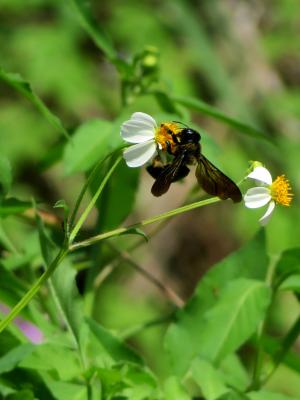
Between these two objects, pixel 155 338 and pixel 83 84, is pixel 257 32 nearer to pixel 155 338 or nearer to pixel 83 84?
pixel 83 84

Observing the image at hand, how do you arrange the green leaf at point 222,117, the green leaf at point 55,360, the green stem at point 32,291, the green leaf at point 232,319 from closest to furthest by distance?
the green stem at point 32,291 → the green leaf at point 55,360 → the green leaf at point 232,319 → the green leaf at point 222,117

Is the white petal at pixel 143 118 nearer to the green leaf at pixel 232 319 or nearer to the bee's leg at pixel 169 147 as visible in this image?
the bee's leg at pixel 169 147

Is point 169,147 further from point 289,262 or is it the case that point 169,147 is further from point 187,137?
point 289,262

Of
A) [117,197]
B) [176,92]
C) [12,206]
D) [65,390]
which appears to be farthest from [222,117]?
[176,92]

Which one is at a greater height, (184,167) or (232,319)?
(184,167)

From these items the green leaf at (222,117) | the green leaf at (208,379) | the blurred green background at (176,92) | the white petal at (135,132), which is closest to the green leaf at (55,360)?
the green leaf at (208,379)
